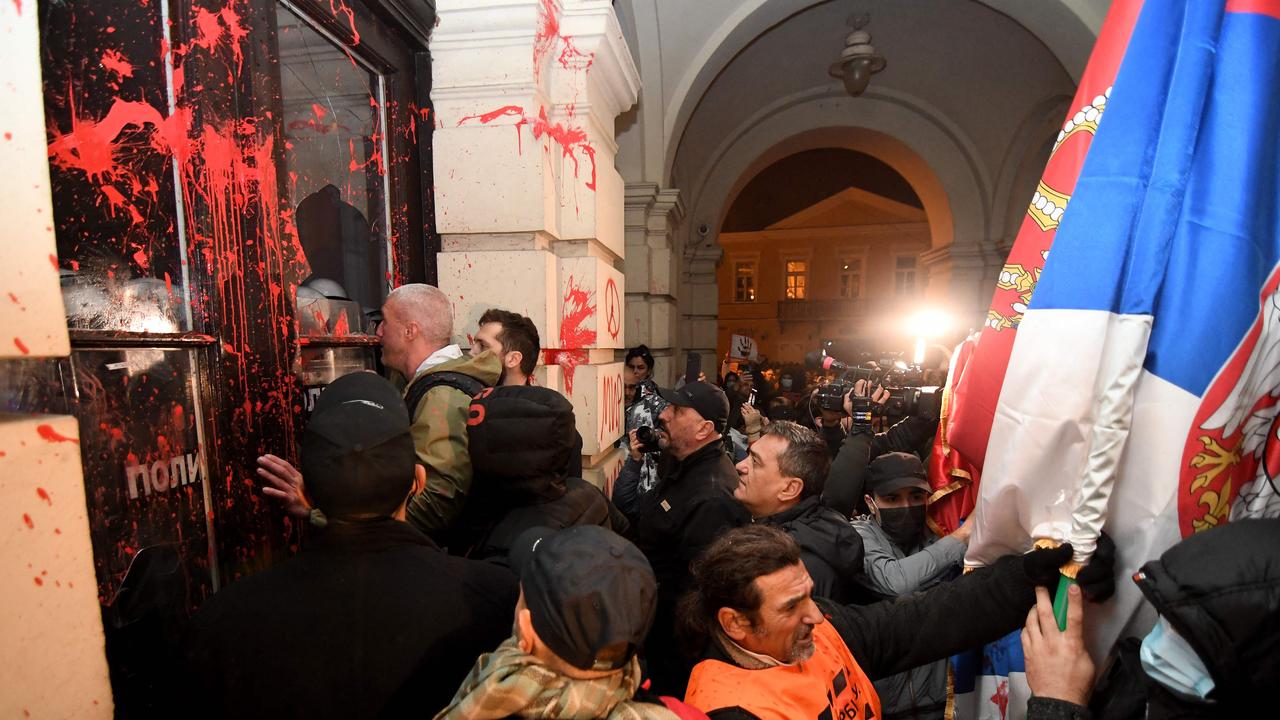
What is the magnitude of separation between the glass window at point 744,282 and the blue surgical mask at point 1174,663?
2368cm

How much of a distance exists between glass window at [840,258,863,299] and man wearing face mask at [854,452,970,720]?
22.5m

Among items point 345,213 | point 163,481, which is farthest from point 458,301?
point 163,481

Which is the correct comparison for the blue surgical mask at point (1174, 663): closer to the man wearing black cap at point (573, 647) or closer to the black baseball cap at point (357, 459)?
the man wearing black cap at point (573, 647)

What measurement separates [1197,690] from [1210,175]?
82 centimetres

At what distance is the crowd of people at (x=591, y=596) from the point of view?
0.83 m

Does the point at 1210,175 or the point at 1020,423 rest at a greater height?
the point at 1210,175

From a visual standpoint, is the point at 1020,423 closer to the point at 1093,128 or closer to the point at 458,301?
the point at 1093,128

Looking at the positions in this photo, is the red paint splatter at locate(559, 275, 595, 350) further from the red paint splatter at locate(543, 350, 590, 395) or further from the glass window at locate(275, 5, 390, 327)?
the glass window at locate(275, 5, 390, 327)

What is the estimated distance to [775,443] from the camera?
206cm

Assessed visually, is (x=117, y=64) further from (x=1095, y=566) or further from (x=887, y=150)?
(x=887, y=150)

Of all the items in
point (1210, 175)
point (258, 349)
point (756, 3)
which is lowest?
point (258, 349)

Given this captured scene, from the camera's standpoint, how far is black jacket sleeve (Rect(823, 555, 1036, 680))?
49.0 inches

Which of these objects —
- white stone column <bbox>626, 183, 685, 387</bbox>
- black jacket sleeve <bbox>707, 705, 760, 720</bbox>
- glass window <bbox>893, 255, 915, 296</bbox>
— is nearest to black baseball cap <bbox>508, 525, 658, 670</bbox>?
black jacket sleeve <bbox>707, 705, 760, 720</bbox>

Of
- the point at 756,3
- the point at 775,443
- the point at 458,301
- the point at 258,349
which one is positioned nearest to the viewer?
the point at 258,349
